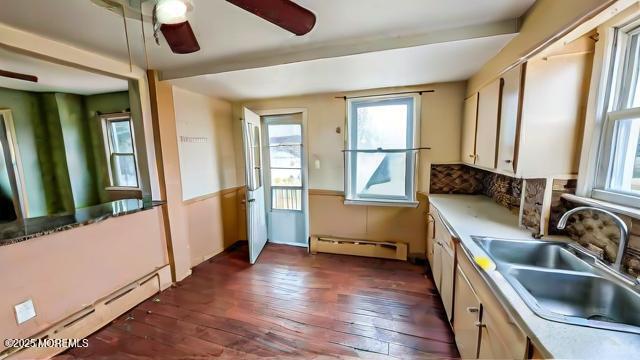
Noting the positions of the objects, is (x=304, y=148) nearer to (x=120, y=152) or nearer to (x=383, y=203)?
(x=383, y=203)

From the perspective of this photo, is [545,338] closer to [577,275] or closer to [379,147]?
[577,275]

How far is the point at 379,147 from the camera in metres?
2.99

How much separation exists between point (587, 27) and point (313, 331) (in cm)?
248

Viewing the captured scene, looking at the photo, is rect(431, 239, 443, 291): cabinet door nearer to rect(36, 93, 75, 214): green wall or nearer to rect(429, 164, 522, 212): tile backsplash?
rect(429, 164, 522, 212): tile backsplash

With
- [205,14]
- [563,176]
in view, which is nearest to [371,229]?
[563,176]

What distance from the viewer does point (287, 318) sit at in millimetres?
1993

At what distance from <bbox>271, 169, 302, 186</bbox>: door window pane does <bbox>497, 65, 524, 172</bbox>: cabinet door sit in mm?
2327

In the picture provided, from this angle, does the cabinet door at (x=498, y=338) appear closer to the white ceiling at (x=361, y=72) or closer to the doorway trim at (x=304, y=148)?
the white ceiling at (x=361, y=72)

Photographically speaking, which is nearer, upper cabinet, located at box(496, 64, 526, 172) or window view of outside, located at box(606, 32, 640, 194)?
window view of outside, located at box(606, 32, 640, 194)

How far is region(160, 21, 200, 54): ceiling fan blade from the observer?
1242mm

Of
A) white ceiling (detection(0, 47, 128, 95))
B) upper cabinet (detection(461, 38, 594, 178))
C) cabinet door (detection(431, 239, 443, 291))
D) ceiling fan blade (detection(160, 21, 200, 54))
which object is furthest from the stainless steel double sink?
white ceiling (detection(0, 47, 128, 95))

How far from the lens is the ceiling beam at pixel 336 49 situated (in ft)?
5.12

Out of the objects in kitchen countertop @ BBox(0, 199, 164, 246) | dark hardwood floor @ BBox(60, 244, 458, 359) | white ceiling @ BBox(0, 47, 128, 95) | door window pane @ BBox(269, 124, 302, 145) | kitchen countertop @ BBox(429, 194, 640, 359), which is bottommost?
dark hardwood floor @ BBox(60, 244, 458, 359)

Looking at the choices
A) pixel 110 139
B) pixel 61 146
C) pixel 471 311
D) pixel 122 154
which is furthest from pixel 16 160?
pixel 471 311
